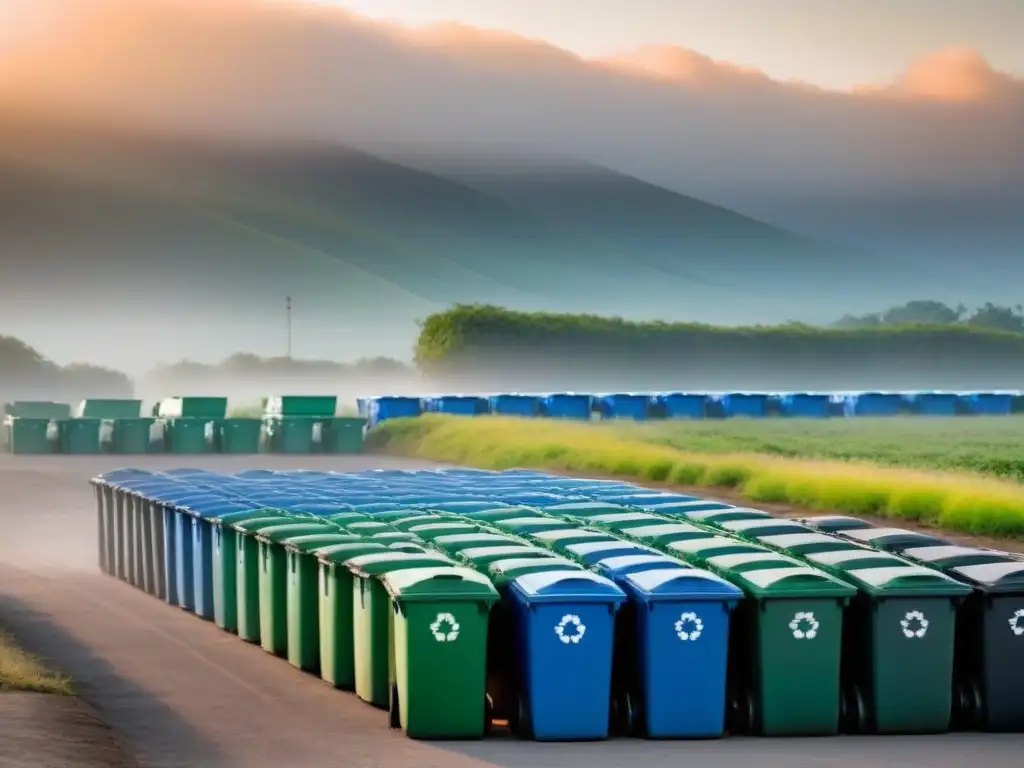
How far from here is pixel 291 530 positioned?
15289mm

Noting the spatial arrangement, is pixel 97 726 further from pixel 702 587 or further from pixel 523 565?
pixel 702 587

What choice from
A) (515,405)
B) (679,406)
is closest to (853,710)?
(515,405)

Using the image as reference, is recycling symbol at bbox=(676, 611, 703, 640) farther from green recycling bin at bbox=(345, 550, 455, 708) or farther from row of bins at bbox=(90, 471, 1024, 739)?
green recycling bin at bbox=(345, 550, 455, 708)

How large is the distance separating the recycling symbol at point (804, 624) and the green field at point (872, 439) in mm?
19476

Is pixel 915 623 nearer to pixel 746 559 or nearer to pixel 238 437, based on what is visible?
pixel 746 559

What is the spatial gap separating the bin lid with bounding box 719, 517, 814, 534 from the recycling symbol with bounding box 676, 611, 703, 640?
2786 mm

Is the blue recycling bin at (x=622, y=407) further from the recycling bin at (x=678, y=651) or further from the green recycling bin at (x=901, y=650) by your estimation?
the recycling bin at (x=678, y=651)

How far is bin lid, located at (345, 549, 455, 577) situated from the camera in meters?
12.8

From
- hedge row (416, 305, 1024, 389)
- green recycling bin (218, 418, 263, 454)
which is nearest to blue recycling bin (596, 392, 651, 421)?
green recycling bin (218, 418, 263, 454)

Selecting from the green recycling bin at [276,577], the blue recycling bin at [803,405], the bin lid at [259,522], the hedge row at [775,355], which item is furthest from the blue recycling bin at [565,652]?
the hedge row at [775,355]

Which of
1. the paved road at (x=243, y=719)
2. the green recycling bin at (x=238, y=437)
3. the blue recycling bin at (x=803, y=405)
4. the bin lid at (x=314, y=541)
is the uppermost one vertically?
the blue recycling bin at (x=803, y=405)

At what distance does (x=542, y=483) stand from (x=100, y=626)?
16.8 ft

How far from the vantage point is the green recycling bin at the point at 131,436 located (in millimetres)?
49094

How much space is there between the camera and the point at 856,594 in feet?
41.1
